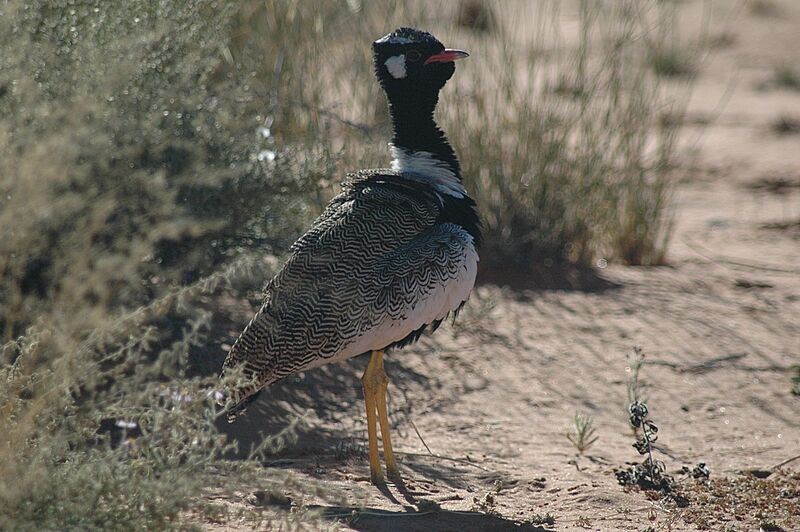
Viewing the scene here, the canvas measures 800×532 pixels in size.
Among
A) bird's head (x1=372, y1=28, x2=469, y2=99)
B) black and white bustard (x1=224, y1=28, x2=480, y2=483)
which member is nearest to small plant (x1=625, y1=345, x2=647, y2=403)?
black and white bustard (x1=224, y1=28, x2=480, y2=483)

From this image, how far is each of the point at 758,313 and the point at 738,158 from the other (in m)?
3.57

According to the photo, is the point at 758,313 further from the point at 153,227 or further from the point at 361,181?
the point at 153,227

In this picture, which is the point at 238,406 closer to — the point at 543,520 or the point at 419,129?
the point at 543,520

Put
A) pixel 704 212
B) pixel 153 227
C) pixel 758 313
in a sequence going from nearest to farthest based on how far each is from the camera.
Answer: pixel 153 227 < pixel 758 313 < pixel 704 212

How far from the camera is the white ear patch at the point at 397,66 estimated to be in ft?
14.9

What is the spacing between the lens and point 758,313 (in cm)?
639

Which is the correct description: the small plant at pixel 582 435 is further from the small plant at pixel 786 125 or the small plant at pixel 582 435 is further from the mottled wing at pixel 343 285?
the small plant at pixel 786 125

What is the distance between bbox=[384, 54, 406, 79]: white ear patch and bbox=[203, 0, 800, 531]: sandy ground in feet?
3.85

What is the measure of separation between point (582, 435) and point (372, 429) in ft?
2.94

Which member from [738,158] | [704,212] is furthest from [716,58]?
[704,212]

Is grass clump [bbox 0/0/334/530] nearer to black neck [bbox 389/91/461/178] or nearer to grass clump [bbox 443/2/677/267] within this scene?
black neck [bbox 389/91/461/178]

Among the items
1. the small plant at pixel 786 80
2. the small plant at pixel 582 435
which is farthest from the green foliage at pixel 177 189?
the small plant at pixel 786 80

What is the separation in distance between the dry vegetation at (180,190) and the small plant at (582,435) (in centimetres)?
3

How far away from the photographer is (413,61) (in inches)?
179
